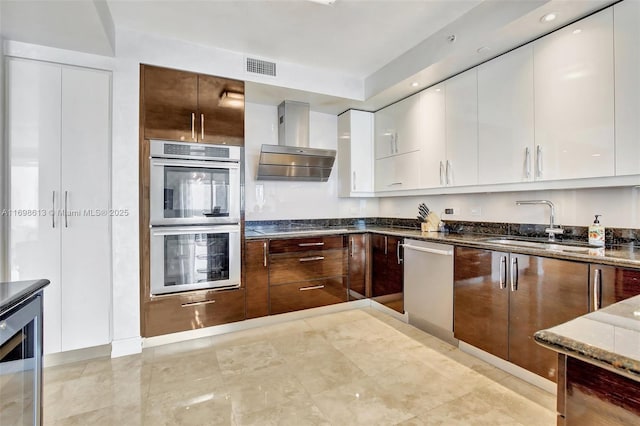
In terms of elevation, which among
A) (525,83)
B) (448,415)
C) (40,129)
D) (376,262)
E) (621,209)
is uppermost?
(525,83)

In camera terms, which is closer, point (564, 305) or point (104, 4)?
point (564, 305)

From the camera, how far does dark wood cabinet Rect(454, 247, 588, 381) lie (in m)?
1.74

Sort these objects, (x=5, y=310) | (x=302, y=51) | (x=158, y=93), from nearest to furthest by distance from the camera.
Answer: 1. (x=5, y=310)
2. (x=158, y=93)
3. (x=302, y=51)

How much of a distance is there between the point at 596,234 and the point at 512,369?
107cm

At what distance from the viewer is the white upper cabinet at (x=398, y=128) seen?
322 cm

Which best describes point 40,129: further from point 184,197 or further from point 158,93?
point 184,197

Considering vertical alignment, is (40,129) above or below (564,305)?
above

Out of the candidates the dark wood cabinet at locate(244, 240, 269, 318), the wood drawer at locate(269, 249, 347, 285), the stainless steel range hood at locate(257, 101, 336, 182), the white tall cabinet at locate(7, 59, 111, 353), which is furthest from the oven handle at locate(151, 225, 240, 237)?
the stainless steel range hood at locate(257, 101, 336, 182)

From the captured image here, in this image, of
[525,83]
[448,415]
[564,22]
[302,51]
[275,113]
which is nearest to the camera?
[448,415]

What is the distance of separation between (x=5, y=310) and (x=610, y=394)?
1.60 metres

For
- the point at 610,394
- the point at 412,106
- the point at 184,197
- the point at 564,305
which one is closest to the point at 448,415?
the point at 564,305

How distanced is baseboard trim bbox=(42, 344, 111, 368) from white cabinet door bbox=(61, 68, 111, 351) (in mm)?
65

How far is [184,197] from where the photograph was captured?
266 cm

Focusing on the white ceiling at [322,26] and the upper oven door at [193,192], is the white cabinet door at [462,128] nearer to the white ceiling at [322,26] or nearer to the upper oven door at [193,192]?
the white ceiling at [322,26]
